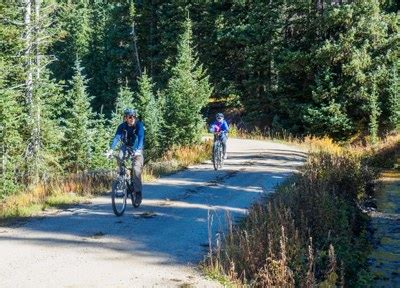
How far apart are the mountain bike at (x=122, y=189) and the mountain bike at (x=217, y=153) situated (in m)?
7.78

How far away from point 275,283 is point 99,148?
23.6 m

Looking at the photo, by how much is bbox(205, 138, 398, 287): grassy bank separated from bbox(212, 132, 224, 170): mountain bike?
429cm

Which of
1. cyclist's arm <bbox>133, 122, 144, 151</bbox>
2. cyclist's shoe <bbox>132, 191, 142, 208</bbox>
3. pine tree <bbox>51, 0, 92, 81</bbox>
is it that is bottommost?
cyclist's shoe <bbox>132, 191, 142, 208</bbox>

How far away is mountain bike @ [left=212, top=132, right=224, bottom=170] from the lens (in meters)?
19.8

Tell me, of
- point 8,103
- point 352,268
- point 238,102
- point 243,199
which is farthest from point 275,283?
point 238,102

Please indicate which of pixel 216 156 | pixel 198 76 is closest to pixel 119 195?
pixel 216 156

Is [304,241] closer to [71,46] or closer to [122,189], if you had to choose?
[122,189]

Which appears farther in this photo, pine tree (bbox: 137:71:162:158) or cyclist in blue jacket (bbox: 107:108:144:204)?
pine tree (bbox: 137:71:162:158)

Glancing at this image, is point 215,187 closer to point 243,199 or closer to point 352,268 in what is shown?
point 243,199

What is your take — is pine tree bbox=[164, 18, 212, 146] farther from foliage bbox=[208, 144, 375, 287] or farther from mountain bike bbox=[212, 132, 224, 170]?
foliage bbox=[208, 144, 375, 287]

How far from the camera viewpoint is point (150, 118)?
32.5 m

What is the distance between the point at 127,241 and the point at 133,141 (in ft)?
11.2

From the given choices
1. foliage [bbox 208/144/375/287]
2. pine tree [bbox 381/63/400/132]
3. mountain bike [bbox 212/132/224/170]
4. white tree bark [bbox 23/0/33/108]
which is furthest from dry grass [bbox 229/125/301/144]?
foliage [bbox 208/144/375/287]

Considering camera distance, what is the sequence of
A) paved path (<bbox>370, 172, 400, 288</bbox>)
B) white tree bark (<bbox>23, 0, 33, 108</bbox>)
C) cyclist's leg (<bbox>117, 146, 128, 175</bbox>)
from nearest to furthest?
paved path (<bbox>370, 172, 400, 288</bbox>) < cyclist's leg (<bbox>117, 146, 128, 175</bbox>) < white tree bark (<bbox>23, 0, 33, 108</bbox>)
